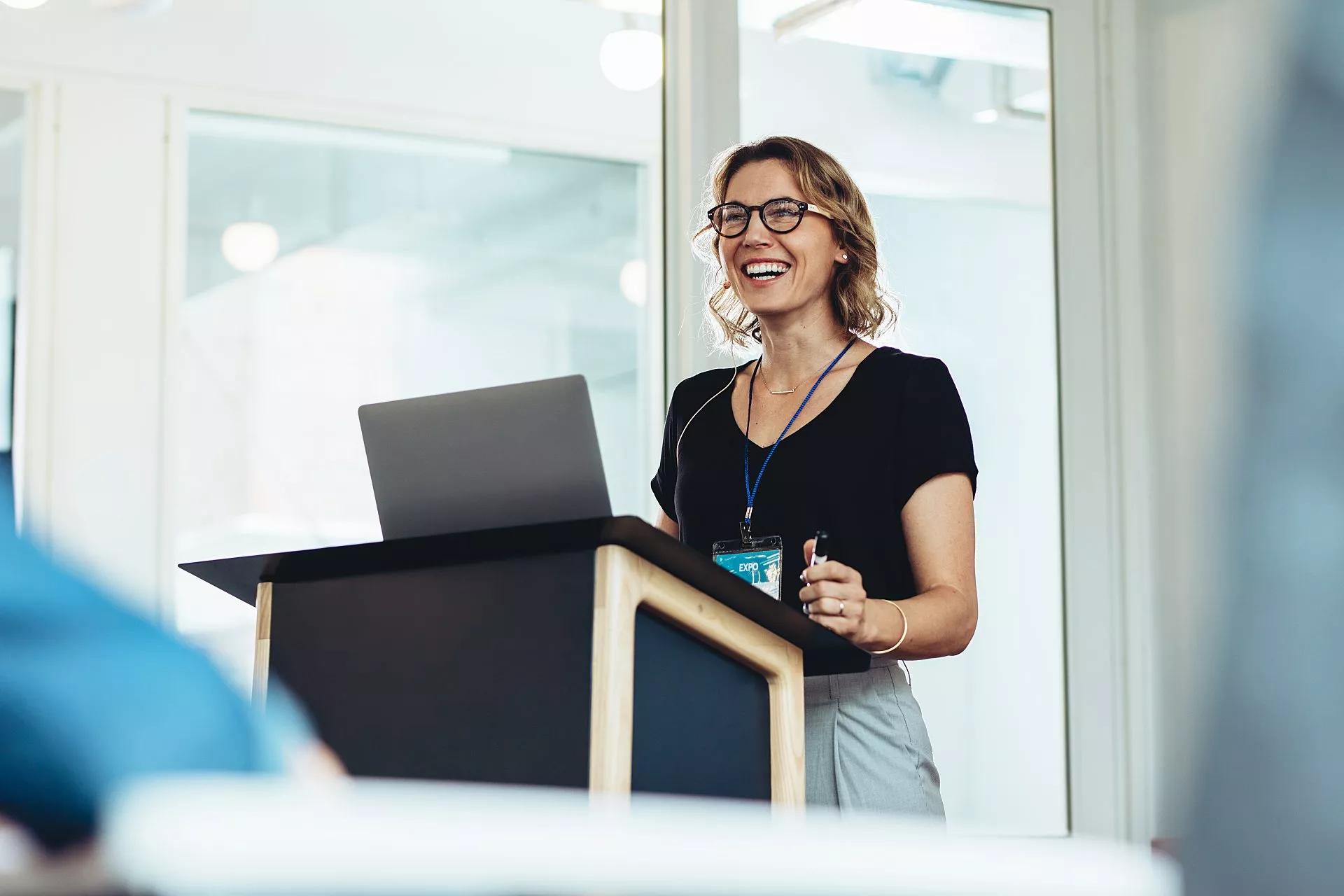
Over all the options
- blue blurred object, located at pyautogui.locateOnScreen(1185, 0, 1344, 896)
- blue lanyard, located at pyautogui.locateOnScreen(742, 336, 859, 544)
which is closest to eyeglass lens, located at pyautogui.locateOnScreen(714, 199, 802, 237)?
blue lanyard, located at pyautogui.locateOnScreen(742, 336, 859, 544)

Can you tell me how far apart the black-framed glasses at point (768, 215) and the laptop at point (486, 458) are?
73 centimetres

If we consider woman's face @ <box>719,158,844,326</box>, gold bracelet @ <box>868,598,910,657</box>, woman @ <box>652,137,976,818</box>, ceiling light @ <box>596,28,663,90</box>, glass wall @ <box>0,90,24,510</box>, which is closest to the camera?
gold bracelet @ <box>868,598,910,657</box>

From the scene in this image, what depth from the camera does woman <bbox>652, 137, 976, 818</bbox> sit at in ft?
5.94

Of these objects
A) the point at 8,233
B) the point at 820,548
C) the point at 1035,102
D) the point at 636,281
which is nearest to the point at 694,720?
the point at 820,548

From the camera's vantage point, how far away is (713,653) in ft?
4.53

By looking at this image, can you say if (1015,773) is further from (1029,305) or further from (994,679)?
(1029,305)

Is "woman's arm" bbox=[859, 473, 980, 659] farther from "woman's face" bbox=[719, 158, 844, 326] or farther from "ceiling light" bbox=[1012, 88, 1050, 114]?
"ceiling light" bbox=[1012, 88, 1050, 114]

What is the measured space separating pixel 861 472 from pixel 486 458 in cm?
64

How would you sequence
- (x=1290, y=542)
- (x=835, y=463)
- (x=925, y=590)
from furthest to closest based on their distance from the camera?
1. (x=835, y=463)
2. (x=925, y=590)
3. (x=1290, y=542)

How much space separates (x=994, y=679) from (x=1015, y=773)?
0.79ft

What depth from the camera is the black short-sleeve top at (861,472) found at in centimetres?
188

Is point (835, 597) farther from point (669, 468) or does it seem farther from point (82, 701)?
point (82, 701)

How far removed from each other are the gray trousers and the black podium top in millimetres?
342

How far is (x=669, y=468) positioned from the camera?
2227 millimetres
